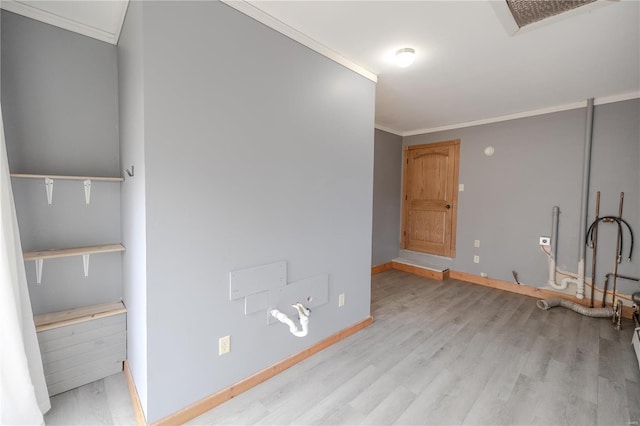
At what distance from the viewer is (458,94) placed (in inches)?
122

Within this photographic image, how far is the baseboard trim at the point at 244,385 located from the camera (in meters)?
1.54

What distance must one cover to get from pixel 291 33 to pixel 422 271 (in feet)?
12.8

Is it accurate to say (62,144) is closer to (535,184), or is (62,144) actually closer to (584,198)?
(535,184)

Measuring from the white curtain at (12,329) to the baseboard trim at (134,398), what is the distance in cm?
40

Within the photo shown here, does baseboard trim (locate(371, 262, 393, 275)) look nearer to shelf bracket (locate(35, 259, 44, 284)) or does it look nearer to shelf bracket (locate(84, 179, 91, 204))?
shelf bracket (locate(84, 179, 91, 204))

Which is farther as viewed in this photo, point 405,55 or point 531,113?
point 531,113

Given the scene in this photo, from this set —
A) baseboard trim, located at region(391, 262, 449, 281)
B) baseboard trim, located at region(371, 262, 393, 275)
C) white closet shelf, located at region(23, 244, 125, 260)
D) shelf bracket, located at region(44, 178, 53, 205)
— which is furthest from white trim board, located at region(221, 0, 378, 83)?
baseboard trim, located at region(391, 262, 449, 281)

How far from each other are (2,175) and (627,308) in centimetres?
541

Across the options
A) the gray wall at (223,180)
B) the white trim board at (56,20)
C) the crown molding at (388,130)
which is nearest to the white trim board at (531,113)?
the crown molding at (388,130)

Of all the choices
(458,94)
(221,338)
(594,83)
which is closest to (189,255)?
(221,338)

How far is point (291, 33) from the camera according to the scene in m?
1.92

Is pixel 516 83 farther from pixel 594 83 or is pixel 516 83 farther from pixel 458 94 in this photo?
pixel 594 83

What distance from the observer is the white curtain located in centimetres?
133

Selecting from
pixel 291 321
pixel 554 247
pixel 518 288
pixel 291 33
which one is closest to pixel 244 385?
pixel 291 321
